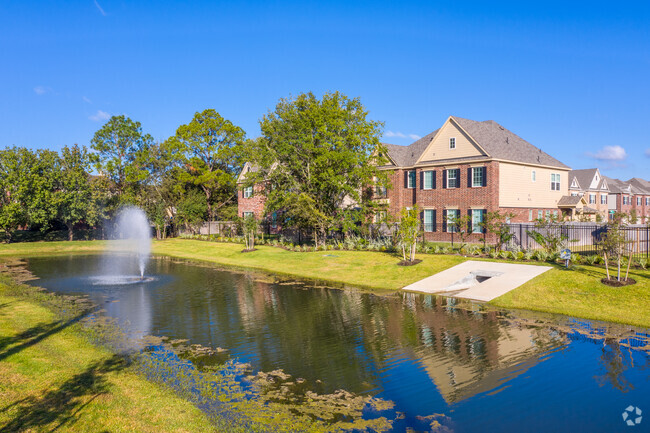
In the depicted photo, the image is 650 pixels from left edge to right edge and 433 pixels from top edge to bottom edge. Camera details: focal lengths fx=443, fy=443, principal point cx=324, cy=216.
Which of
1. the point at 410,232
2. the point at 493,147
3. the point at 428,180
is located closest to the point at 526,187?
the point at 493,147

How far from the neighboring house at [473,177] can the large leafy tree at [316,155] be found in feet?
15.8

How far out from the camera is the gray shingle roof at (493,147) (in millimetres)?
38819

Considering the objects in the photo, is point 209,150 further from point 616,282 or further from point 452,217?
point 616,282

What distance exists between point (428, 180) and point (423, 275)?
1918 centimetres

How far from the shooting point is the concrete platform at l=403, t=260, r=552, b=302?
20344 millimetres

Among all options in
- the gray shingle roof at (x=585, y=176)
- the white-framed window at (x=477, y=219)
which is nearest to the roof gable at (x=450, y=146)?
the white-framed window at (x=477, y=219)

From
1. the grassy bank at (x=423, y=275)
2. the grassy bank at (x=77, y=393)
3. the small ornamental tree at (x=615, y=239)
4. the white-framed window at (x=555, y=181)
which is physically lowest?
the grassy bank at (x=77, y=393)

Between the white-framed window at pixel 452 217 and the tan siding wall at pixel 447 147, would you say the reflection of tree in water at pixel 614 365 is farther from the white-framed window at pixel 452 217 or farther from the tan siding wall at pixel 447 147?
the tan siding wall at pixel 447 147

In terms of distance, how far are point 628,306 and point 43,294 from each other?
25.0 metres

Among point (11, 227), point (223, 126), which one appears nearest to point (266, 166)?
point (223, 126)

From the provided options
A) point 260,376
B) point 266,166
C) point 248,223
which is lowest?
point 260,376

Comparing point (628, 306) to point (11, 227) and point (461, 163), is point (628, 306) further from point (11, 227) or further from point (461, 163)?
point (11, 227)

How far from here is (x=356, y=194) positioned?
37812mm

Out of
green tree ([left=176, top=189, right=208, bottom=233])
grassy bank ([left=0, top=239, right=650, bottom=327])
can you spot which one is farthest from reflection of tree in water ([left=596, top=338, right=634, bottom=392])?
green tree ([left=176, top=189, right=208, bottom=233])
